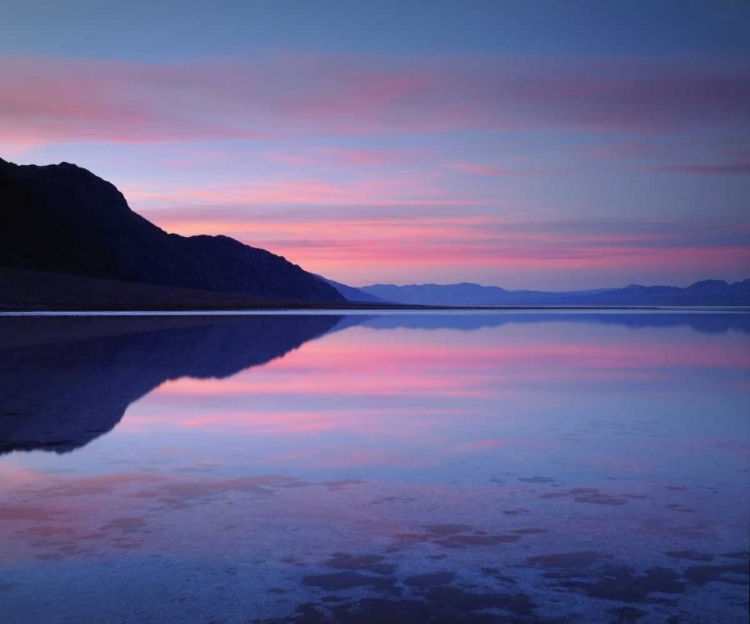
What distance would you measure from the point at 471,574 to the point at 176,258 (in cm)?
15733

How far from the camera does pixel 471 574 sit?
5.02m

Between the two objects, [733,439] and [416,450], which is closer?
[416,450]

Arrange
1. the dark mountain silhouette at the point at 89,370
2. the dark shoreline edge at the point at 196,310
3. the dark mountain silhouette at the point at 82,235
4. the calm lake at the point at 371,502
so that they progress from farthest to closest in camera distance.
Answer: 1. the dark mountain silhouette at the point at 82,235
2. the dark shoreline edge at the point at 196,310
3. the dark mountain silhouette at the point at 89,370
4. the calm lake at the point at 371,502

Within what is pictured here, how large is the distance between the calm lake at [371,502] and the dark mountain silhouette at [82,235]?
109322 mm

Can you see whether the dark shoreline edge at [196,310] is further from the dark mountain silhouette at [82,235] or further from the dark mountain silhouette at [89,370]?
the dark mountain silhouette at [82,235]

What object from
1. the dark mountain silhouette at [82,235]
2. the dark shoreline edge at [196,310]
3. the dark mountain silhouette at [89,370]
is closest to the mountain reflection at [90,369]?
the dark mountain silhouette at [89,370]

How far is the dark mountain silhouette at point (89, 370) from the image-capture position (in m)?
10.1

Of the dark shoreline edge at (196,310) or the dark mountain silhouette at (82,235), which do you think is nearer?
the dark shoreline edge at (196,310)

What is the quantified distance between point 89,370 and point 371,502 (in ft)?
37.8

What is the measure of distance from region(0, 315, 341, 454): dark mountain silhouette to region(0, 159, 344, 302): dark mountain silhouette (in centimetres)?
9293

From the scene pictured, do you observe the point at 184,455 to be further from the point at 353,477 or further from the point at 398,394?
the point at 398,394

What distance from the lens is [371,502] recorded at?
6.72 m

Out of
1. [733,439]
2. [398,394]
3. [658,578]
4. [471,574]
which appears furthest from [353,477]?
[398,394]

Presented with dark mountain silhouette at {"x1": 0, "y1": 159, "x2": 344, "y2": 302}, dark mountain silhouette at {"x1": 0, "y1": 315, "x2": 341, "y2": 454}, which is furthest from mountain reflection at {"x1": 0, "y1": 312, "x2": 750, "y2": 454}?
dark mountain silhouette at {"x1": 0, "y1": 159, "x2": 344, "y2": 302}
